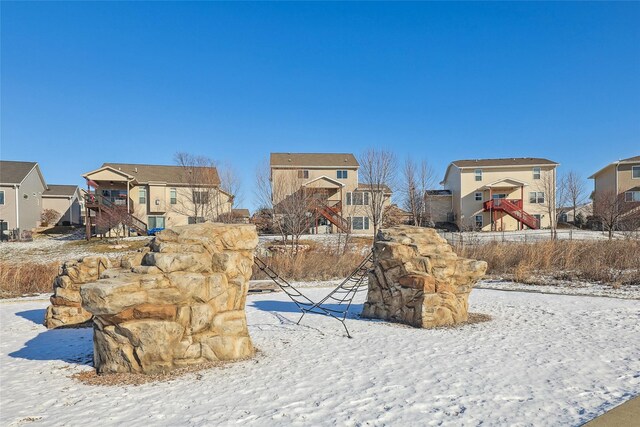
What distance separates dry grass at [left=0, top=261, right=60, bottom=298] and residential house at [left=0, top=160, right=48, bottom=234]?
74.7 ft

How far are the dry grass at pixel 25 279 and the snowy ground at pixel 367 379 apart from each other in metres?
6.17

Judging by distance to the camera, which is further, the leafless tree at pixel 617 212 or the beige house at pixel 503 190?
the beige house at pixel 503 190

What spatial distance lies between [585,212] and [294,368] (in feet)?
175

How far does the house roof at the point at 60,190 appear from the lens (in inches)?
1623

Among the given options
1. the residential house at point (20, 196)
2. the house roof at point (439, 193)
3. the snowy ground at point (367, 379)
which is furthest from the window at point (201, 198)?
the snowy ground at point (367, 379)

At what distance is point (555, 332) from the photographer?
23.9ft

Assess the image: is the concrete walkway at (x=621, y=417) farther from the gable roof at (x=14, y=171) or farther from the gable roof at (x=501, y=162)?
the gable roof at (x=14, y=171)

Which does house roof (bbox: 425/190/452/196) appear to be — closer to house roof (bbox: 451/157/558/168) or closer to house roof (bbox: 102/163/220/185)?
house roof (bbox: 451/157/558/168)

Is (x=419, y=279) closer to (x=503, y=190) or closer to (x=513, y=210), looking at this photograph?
(x=513, y=210)

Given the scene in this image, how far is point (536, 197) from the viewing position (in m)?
37.6

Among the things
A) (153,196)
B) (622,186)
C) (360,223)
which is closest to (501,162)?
(622,186)

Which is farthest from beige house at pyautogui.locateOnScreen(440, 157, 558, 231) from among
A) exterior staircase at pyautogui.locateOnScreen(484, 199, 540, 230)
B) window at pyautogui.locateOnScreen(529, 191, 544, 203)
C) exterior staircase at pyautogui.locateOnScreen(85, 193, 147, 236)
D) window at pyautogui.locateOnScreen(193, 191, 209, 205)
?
exterior staircase at pyautogui.locateOnScreen(85, 193, 147, 236)

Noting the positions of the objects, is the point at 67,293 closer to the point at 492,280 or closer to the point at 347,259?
the point at 347,259

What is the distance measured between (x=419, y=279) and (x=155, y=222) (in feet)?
103
